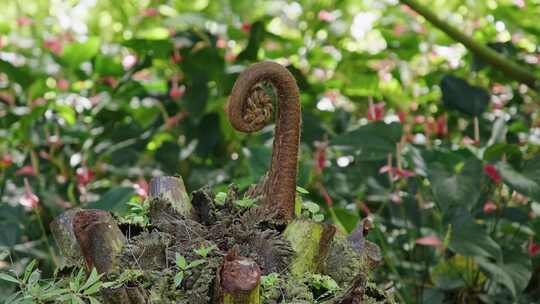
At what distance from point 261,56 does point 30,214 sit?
2.35 feet

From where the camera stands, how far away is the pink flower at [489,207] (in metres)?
1.60

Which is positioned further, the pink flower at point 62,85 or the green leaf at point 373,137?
the pink flower at point 62,85

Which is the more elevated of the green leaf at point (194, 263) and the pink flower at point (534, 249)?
the green leaf at point (194, 263)

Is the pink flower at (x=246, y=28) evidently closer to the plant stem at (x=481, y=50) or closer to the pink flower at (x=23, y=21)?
the plant stem at (x=481, y=50)

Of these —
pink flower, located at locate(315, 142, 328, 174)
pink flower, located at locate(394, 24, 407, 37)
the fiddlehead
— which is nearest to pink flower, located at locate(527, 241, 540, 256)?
Answer: pink flower, located at locate(315, 142, 328, 174)

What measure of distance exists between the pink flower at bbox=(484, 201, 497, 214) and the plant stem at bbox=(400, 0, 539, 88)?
36 centimetres

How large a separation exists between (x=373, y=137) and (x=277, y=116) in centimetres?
61

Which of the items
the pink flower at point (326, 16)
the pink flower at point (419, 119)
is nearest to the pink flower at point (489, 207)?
the pink flower at point (419, 119)

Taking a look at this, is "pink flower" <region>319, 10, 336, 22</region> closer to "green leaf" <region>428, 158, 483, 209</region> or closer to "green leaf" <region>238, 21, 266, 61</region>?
"green leaf" <region>238, 21, 266, 61</region>

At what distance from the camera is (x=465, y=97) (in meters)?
1.78

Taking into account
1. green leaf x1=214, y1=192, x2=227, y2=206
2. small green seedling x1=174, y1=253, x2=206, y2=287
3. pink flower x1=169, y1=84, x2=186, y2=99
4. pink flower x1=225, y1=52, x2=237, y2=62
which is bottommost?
pink flower x1=169, y1=84, x2=186, y2=99

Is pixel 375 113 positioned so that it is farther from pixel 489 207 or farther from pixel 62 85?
pixel 62 85

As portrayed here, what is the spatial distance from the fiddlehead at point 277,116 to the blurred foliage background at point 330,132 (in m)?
0.47

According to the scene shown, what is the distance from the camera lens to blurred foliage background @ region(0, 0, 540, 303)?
58.8 inches
